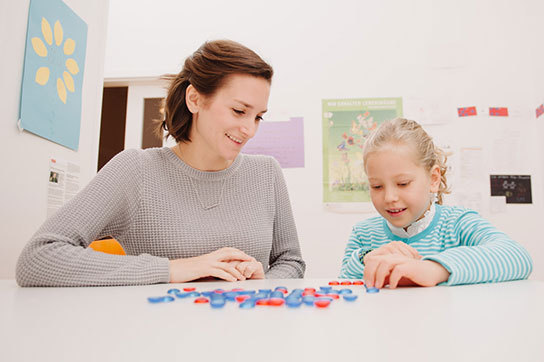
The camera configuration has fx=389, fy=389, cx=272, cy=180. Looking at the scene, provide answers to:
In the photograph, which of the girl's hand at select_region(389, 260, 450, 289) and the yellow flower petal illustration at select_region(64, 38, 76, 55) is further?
the yellow flower petal illustration at select_region(64, 38, 76, 55)

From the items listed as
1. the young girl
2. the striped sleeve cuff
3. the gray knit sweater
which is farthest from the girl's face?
the gray knit sweater

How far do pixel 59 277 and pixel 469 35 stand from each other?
109 inches

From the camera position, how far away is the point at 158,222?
108 cm

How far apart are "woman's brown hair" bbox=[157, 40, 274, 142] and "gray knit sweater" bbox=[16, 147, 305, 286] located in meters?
0.11

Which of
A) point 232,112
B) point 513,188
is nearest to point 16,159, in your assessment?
point 232,112

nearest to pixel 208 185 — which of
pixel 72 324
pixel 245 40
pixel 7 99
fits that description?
pixel 7 99

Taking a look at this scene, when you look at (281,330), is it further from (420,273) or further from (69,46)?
(69,46)

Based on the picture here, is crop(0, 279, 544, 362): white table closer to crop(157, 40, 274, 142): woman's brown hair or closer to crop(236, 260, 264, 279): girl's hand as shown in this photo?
crop(236, 260, 264, 279): girl's hand

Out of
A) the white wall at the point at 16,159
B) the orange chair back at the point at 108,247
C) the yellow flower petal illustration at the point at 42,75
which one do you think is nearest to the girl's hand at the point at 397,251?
the orange chair back at the point at 108,247

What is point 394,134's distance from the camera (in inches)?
45.4

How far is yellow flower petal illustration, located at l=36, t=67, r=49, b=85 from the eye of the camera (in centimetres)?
134

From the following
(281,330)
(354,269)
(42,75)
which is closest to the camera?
(281,330)

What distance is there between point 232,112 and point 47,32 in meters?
0.81

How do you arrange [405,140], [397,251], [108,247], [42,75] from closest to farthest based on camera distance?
1. [397,251]
2. [405,140]
3. [108,247]
4. [42,75]
